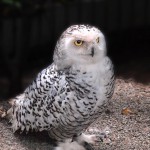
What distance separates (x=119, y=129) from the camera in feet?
15.1

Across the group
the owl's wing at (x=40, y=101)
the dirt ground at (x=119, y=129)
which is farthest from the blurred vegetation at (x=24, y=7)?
the owl's wing at (x=40, y=101)

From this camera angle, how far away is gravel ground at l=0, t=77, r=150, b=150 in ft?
14.2

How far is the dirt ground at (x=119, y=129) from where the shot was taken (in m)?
4.33

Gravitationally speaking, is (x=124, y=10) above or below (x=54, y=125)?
above

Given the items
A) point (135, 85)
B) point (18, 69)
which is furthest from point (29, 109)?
point (18, 69)

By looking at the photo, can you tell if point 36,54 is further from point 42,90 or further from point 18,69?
point 42,90

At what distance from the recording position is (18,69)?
6891 millimetres

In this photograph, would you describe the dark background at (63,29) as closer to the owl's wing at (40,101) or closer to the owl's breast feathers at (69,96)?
the owl's wing at (40,101)

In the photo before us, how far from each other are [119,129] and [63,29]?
3.72m

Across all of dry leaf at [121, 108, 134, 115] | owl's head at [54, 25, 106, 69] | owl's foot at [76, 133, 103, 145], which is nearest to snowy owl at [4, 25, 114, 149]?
owl's head at [54, 25, 106, 69]

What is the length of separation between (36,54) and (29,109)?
3.98 m

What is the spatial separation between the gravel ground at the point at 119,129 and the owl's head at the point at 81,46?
826 millimetres

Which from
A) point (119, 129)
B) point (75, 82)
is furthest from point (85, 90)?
point (119, 129)

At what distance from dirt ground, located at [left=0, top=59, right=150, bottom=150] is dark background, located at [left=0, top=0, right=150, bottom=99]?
71.8 inches
